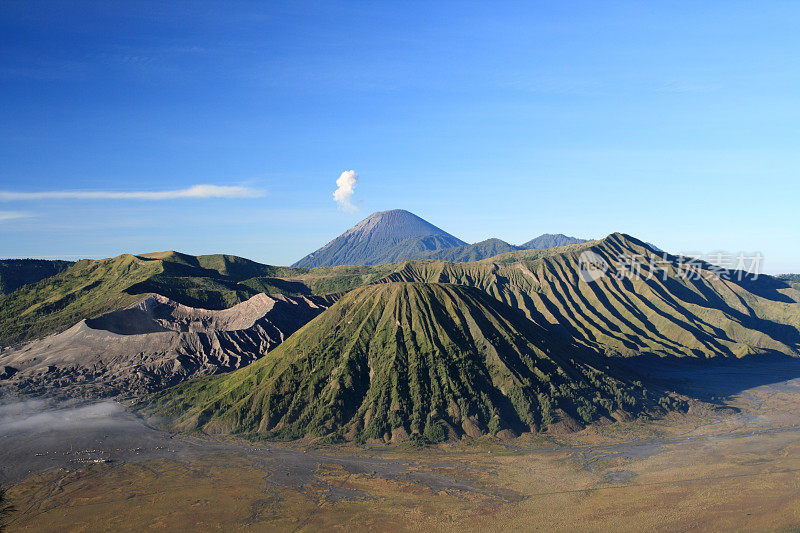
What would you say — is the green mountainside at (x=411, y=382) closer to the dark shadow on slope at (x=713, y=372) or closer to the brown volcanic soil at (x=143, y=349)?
the brown volcanic soil at (x=143, y=349)

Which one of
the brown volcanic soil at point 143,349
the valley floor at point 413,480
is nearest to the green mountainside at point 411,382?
the valley floor at point 413,480

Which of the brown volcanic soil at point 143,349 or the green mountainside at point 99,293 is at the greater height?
the green mountainside at point 99,293

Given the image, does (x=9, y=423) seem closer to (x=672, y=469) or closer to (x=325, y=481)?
(x=325, y=481)

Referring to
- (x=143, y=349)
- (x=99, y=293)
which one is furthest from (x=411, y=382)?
(x=99, y=293)

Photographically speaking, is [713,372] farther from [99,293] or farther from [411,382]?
[99,293]

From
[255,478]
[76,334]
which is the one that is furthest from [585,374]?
[76,334]

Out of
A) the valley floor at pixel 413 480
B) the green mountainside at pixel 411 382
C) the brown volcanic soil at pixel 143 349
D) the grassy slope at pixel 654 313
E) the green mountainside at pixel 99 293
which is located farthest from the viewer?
the grassy slope at pixel 654 313
